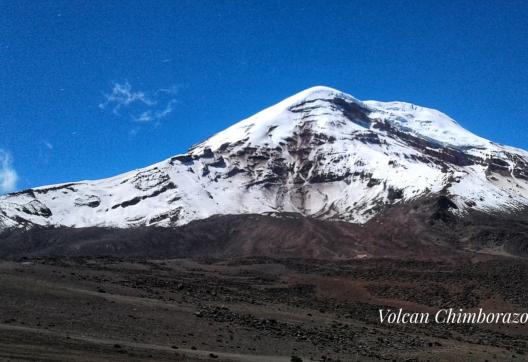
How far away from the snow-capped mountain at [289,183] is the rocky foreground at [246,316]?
71.0m

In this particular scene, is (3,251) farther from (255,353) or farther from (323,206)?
(255,353)

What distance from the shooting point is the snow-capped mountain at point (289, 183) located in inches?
5531

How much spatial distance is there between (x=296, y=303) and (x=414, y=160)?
123873mm

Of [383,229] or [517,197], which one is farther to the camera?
[517,197]

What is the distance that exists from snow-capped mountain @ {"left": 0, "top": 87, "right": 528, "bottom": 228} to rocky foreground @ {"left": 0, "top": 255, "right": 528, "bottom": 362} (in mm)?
71011

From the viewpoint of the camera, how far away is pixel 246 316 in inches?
1417

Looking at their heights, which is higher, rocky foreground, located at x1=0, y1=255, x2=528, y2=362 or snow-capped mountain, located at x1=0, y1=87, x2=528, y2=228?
snow-capped mountain, located at x1=0, y1=87, x2=528, y2=228

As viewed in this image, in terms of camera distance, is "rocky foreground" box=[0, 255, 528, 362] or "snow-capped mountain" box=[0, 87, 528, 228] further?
"snow-capped mountain" box=[0, 87, 528, 228]

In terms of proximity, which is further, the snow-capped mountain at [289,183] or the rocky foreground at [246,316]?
the snow-capped mountain at [289,183]

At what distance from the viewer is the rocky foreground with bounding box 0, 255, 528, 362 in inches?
918

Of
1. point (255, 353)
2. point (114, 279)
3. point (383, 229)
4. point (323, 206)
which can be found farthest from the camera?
point (323, 206)

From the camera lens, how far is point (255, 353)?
84.8 ft

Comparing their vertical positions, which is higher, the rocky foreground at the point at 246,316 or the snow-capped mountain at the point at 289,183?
the snow-capped mountain at the point at 289,183

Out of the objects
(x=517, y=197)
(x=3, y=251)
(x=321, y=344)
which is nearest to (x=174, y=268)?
(x=321, y=344)
